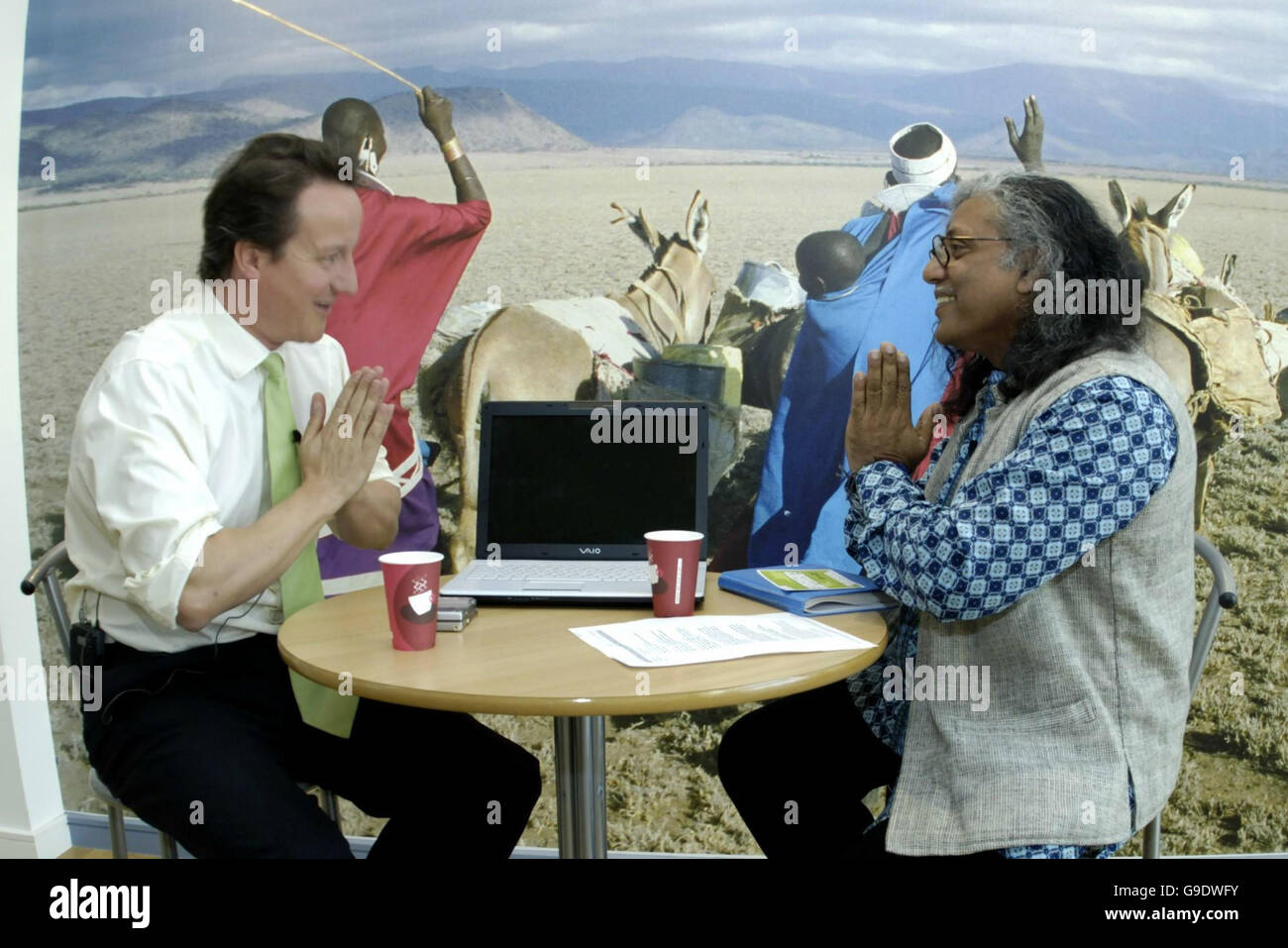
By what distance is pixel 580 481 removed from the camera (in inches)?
79.3

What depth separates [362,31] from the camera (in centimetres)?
274

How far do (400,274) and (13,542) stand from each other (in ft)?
4.19

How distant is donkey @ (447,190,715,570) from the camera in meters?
2.68

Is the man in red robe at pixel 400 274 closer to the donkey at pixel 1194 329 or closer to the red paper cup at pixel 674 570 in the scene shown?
the red paper cup at pixel 674 570

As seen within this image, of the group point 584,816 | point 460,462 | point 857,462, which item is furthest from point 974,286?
point 460,462

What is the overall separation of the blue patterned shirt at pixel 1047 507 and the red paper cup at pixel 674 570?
0.33m

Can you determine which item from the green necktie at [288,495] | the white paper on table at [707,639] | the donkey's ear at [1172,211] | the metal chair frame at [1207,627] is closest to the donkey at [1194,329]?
the donkey's ear at [1172,211]

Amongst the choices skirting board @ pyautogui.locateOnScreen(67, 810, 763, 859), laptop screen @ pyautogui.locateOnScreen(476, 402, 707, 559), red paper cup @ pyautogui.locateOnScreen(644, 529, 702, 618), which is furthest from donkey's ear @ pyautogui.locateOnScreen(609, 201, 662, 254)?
skirting board @ pyautogui.locateOnScreen(67, 810, 763, 859)

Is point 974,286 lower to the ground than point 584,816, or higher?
higher

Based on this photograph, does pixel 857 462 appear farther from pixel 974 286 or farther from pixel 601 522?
pixel 601 522

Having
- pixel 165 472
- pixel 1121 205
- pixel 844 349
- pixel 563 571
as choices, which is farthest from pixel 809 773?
pixel 1121 205

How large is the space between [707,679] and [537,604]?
497 millimetres

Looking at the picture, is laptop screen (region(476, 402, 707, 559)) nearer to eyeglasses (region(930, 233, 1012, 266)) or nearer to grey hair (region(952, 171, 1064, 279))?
eyeglasses (region(930, 233, 1012, 266))
